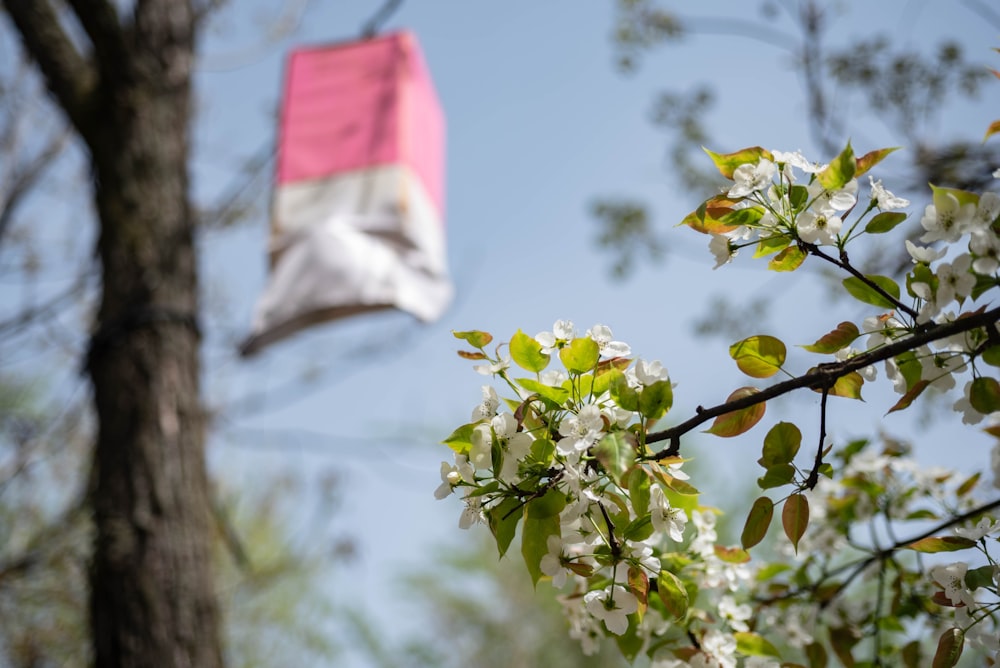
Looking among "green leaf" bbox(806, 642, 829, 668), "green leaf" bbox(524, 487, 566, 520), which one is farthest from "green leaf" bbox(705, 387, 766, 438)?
"green leaf" bbox(806, 642, 829, 668)

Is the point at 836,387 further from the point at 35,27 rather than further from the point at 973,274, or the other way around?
the point at 35,27

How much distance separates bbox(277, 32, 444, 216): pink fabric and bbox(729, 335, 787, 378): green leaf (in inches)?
56.9

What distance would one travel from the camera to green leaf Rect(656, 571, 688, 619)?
56cm

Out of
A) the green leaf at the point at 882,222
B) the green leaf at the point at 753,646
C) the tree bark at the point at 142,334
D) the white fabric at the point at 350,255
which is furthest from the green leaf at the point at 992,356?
the white fabric at the point at 350,255

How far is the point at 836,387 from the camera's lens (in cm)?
56

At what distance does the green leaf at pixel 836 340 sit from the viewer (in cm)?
53

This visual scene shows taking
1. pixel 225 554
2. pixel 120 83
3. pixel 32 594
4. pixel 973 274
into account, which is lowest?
pixel 225 554

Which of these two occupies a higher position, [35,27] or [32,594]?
[35,27]

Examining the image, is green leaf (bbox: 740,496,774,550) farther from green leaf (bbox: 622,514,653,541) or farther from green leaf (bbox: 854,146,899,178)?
green leaf (bbox: 854,146,899,178)

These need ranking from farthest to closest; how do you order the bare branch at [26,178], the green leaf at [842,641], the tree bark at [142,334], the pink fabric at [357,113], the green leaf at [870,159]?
the bare branch at [26,178] < the pink fabric at [357,113] < the tree bark at [142,334] < the green leaf at [842,641] < the green leaf at [870,159]

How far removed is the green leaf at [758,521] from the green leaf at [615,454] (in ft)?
0.48

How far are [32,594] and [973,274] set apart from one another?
289 cm

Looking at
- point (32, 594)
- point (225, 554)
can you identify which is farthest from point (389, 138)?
point (225, 554)

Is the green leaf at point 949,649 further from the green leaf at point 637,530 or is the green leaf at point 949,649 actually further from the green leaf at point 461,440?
the green leaf at point 461,440
